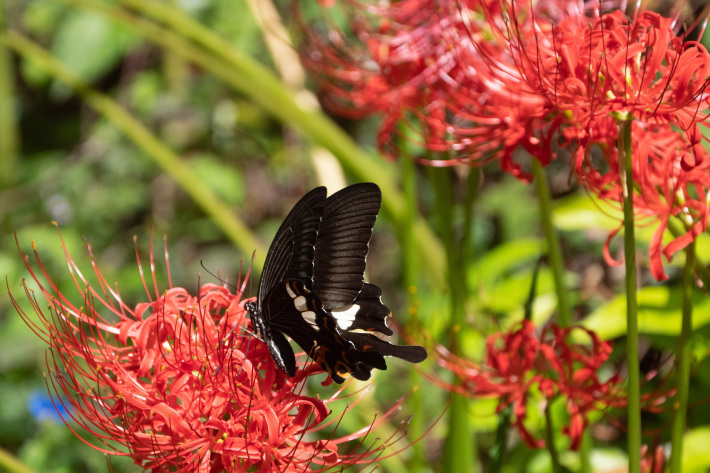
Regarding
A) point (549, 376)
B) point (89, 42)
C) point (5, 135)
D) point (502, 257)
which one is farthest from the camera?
point (5, 135)

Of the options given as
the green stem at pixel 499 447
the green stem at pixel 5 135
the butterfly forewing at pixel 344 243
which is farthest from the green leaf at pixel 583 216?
the green stem at pixel 5 135

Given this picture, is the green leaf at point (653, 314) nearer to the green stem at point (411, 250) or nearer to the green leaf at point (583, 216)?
the green leaf at point (583, 216)

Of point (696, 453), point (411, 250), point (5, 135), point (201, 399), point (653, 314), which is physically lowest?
point (696, 453)

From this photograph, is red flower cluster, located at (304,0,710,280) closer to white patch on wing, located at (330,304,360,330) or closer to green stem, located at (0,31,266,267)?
white patch on wing, located at (330,304,360,330)

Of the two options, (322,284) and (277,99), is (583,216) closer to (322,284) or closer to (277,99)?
(277,99)

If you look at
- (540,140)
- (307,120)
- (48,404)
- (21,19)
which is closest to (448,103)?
(540,140)

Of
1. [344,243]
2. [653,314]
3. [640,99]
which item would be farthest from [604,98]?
[653,314]

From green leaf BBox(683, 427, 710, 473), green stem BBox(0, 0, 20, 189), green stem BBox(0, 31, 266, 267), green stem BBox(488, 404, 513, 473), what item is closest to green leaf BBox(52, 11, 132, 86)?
green stem BBox(0, 0, 20, 189)
